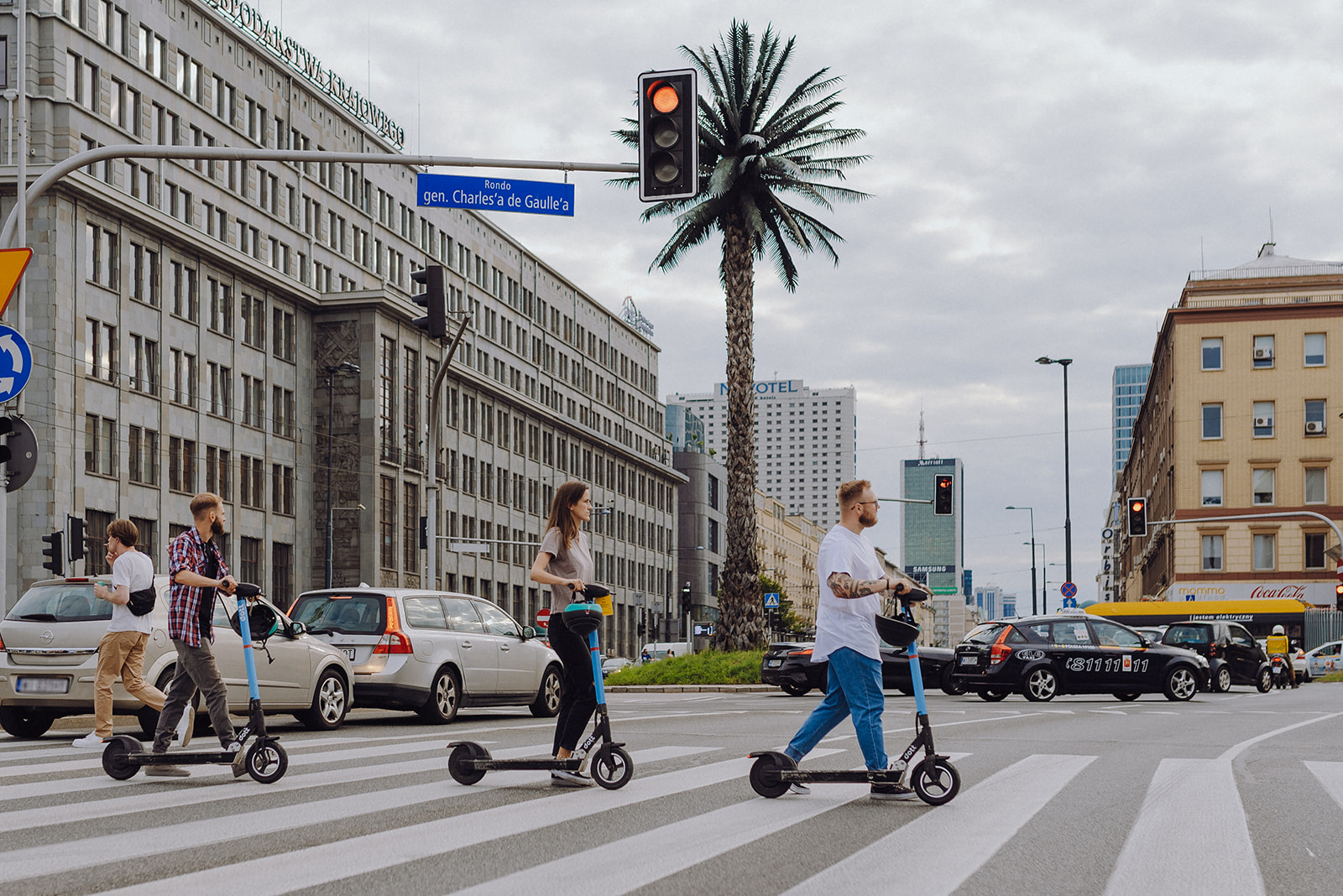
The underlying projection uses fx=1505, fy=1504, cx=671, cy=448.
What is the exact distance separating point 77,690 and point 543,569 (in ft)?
22.3

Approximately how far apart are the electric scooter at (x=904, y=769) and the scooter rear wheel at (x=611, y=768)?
2.59 feet

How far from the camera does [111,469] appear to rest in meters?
52.0

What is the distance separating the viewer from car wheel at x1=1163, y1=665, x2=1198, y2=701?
999 inches

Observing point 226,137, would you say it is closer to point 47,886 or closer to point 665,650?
point 665,650

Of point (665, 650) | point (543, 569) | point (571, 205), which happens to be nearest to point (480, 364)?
point (665, 650)

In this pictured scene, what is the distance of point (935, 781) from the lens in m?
8.09

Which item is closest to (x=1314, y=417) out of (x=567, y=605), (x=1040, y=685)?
(x=1040, y=685)

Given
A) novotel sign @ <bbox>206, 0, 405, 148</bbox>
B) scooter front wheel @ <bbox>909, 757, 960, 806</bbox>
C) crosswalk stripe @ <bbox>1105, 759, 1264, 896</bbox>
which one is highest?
novotel sign @ <bbox>206, 0, 405, 148</bbox>

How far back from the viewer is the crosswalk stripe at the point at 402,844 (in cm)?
566

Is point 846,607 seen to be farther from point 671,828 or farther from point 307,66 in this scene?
point 307,66

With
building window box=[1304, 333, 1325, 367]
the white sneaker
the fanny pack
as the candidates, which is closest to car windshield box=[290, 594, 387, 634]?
the fanny pack

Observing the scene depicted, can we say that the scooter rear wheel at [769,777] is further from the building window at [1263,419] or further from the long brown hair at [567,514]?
the building window at [1263,419]

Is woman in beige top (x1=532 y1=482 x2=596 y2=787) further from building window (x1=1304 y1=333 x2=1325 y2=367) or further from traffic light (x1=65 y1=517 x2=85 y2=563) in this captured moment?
building window (x1=1304 y1=333 x2=1325 y2=367)

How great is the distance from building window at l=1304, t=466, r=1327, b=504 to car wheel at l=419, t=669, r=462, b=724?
59848mm
